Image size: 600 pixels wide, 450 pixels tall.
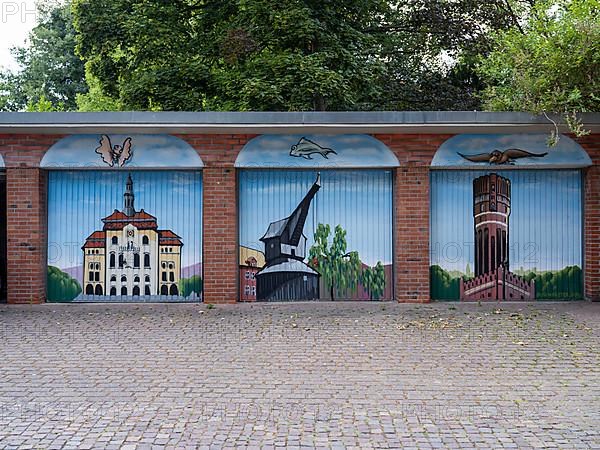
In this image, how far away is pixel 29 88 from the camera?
143 feet

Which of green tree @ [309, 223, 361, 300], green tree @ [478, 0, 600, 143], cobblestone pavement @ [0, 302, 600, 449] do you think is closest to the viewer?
cobblestone pavement @ [0, 302, 600, 449]

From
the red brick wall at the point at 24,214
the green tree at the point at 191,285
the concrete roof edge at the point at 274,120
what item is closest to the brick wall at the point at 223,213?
the red brick wall at the point at 24,214

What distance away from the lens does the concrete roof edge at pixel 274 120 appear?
37.0 ft

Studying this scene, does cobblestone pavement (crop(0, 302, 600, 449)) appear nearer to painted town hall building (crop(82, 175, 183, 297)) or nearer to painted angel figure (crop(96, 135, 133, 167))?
painted town hall building (crop(82, 175, 183, 297))

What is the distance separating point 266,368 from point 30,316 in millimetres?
4909

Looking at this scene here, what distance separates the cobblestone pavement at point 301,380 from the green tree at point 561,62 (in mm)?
3162

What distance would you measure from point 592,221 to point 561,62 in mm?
2682

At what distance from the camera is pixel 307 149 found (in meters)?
12.0

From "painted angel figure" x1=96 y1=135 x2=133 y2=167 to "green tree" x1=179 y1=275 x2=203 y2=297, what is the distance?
2.14 meters

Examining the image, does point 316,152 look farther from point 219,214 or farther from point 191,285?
point 191,285

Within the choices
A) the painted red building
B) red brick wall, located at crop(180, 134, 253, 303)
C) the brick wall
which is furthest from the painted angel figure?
the painted red building

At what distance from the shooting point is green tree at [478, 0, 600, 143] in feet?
36.0

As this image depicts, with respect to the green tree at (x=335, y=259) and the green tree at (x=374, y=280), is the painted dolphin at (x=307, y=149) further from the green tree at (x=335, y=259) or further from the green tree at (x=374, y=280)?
the green tree at (x=374, y=280)

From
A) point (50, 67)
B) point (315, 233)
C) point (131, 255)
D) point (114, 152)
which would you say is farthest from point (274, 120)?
point (50, 67)
